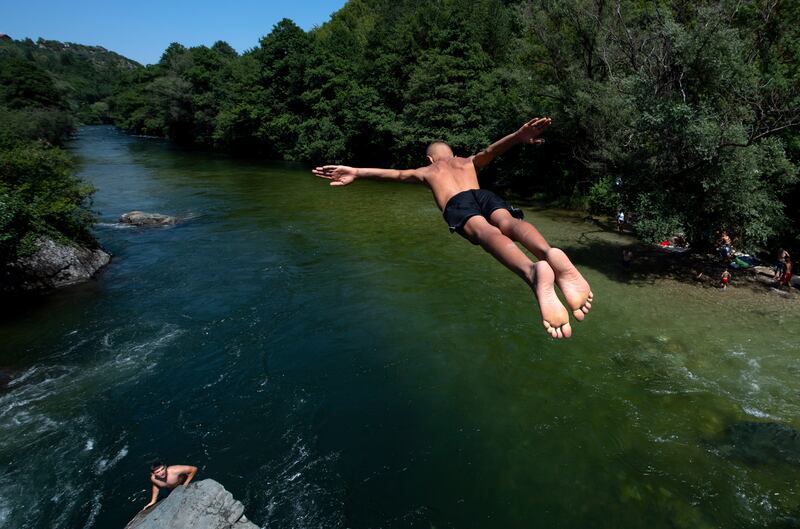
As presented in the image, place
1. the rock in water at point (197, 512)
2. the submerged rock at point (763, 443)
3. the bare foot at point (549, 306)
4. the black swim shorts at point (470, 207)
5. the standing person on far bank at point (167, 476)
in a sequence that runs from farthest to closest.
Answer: the submerged rock at point (763, 443)
the standing person on far bank at point (167, 476)
the rock in water at point (197, 512)
the black swim shorts at point (470, 207)
the bare foot at point (549, 306)

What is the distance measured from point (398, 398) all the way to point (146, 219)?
18.9 metres

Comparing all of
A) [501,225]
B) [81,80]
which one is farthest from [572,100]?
[81,80]

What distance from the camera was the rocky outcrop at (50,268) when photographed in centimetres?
1519

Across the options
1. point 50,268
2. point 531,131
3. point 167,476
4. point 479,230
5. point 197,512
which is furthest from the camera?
point 50,268

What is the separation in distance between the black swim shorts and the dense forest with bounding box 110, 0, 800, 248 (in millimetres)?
11286

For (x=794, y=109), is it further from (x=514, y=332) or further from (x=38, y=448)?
(x=38, y=448)

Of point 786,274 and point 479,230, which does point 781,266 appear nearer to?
point 786,274

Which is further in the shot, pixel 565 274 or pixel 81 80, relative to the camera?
pixel 81 80

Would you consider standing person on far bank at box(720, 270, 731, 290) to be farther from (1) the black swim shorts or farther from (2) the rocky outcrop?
(2) the rocky outcrop

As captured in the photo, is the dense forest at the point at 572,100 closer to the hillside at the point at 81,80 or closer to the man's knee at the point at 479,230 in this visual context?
the man's knee at the point at 479,230

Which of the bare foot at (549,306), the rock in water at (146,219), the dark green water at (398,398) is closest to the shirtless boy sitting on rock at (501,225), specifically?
the bare foot at (549,306)

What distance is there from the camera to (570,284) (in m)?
4.06

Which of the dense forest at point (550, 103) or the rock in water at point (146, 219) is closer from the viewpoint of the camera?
the dense forest at point (550, 103)

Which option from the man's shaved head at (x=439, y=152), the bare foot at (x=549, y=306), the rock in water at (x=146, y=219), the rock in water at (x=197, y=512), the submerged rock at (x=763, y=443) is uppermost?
the man's shaved head at (x=439, y=152)
